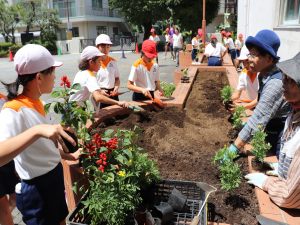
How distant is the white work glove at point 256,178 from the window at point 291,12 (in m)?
4.69

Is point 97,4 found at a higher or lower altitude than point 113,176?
higher

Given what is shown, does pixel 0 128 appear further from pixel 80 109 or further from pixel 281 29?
pixel 281 29

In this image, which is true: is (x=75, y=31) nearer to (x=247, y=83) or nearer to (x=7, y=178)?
(x=247, y=83)

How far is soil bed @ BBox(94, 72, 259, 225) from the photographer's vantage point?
7.86ft

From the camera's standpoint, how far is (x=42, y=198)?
89.2 inches

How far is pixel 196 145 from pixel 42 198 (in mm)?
1928

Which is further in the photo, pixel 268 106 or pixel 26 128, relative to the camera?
pixel 268 106

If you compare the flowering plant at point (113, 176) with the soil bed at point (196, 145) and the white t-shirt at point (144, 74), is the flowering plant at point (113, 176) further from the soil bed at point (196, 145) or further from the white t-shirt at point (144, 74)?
the white t-shirt at point (144, 74)

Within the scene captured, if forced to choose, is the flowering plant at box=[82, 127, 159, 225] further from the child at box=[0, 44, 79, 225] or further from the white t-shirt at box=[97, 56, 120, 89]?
the white t-shirt at box=[97, 56, 120, 89]

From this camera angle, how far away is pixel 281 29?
6883 mm

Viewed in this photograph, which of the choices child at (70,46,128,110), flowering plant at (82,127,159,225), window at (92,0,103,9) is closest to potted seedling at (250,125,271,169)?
flowering plant at (82,127,159,225)

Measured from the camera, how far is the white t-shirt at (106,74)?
16.1ft

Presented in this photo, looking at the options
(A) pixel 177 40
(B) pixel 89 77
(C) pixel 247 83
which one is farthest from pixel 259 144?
(A) pixel 177 40

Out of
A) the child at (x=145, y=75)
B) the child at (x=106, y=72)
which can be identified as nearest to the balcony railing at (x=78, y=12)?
the child at (x=106, y=72)
